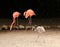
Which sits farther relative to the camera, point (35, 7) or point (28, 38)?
point (35, 7)

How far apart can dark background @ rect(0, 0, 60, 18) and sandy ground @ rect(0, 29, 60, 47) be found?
2.02 metres

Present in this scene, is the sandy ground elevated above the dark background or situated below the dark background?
below

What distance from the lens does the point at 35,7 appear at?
858 centimetres

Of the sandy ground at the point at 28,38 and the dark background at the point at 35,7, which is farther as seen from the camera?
the dark background at the point at 35,7

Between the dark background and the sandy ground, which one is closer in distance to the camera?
the sandy ground

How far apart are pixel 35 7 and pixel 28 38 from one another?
10.3 feet

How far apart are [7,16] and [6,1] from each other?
483mm

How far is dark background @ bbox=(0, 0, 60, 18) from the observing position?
8445 millimetres

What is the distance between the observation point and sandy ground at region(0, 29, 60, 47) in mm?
4965

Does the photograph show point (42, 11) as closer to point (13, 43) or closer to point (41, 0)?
point (41, 0)

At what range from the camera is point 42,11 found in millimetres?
8484

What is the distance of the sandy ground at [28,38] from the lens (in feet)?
16.3

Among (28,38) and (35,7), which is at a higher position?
(35,7)

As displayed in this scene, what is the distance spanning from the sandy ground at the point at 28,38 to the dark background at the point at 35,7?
2.02 meters
